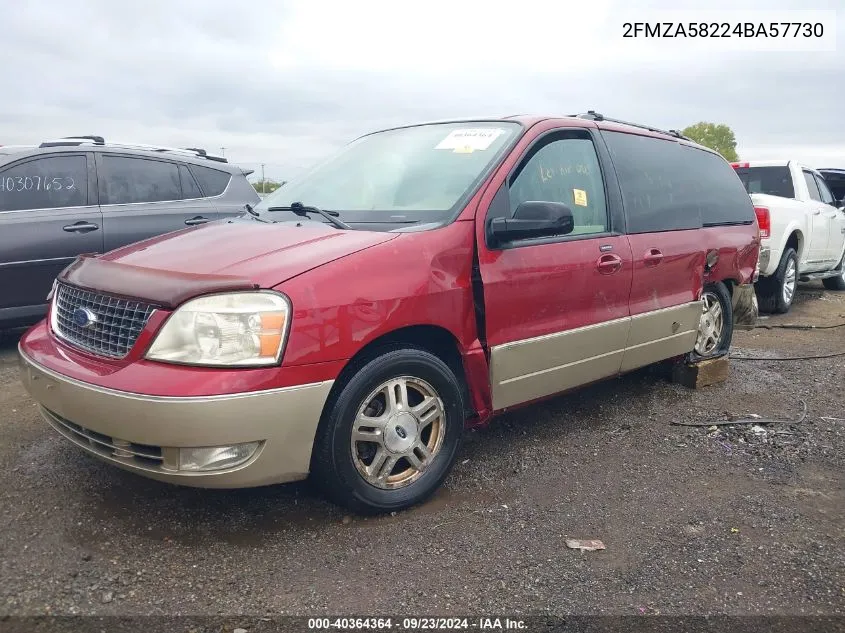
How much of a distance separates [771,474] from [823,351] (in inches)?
131

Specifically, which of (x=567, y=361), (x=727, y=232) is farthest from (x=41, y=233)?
(x=727, y=232)

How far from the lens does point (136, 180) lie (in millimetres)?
5977

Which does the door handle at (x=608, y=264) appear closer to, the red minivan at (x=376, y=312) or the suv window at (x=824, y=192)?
the red minivan at (x=376, y=312)

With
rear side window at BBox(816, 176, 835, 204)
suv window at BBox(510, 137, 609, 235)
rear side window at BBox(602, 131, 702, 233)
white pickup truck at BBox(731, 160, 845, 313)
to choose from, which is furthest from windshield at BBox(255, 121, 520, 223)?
rear side window at BBox(816, 176, 835, 204)

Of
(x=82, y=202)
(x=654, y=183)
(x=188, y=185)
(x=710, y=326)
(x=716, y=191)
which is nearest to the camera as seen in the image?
(x=654, y=183)

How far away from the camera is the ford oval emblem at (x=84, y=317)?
9.04 feet

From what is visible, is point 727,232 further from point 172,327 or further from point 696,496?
point 172,327

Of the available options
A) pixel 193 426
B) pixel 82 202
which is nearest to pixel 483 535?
pixel 193 426

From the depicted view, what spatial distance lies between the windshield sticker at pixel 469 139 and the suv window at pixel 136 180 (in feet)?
11.2

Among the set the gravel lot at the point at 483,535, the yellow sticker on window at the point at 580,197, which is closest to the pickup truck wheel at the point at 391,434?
the gravel lot at the point at 483,535

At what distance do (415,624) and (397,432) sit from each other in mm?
841

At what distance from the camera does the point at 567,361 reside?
3.60 m

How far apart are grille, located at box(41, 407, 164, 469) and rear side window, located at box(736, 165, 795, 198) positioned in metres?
8.30

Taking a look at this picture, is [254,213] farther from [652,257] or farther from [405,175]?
[652,257]
